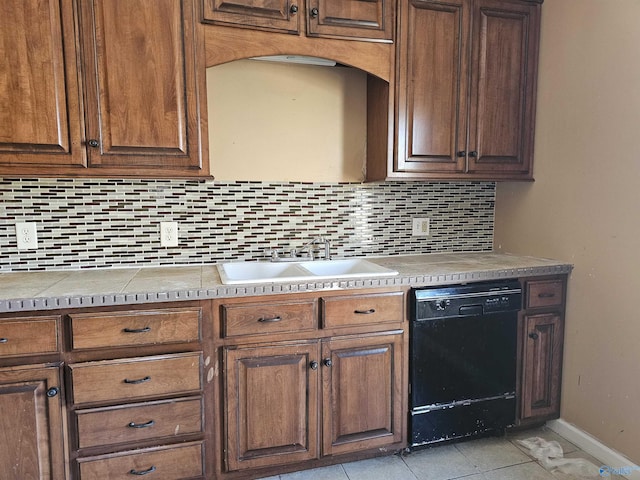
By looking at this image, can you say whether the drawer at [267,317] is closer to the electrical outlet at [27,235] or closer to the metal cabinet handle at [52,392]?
the metal cabinet handle at [52,392]

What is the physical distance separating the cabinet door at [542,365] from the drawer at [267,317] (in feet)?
3.87

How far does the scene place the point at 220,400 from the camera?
1647mm

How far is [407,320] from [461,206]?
1.04m

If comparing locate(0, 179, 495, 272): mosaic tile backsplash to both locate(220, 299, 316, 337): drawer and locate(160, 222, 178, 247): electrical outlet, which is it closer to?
locate(160, 222, 178, 247): electrical outlet

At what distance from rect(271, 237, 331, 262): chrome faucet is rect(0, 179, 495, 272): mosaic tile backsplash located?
0.13 feet

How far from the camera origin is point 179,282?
1667 millimetres

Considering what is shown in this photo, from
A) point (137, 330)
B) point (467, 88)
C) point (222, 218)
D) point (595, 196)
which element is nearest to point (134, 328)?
point (137, 330)

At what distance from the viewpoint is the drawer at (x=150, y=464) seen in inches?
60.6

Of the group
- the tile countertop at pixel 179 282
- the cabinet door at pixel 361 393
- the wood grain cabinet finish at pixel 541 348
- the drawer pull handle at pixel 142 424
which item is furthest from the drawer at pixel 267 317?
the wood grain cabinet finish at pixel 541 348

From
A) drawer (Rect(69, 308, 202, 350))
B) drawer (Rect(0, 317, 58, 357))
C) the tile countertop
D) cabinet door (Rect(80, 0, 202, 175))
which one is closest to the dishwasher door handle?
the tile countertop

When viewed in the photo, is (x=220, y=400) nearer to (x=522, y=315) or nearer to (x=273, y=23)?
(x=522, y=315)

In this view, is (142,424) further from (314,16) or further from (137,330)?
(314,16)

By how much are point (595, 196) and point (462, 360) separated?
104 centimetres

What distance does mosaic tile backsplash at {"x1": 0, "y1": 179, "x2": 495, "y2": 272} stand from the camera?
1.90m
